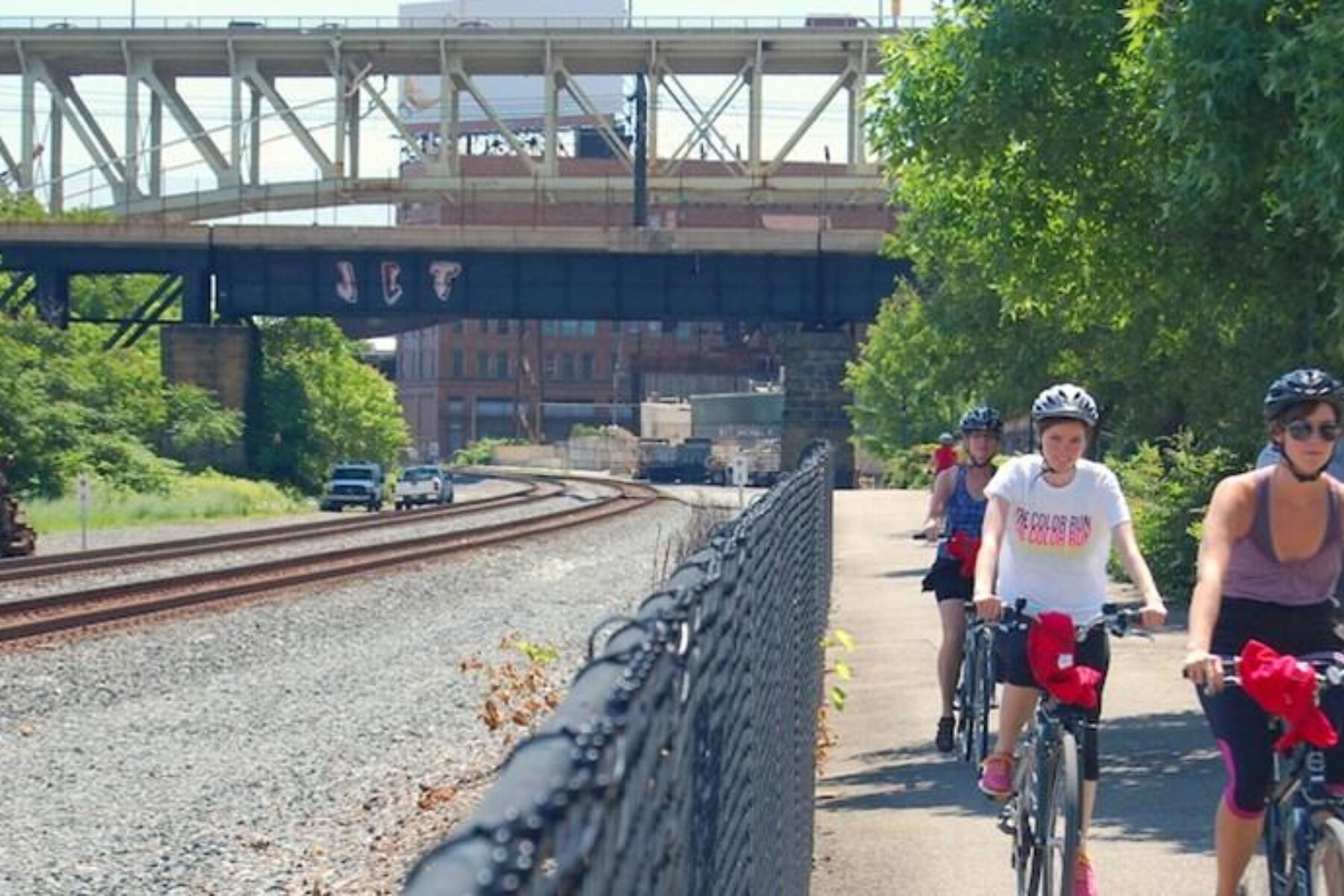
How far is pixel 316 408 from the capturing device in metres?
101

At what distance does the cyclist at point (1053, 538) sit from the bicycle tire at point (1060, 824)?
367 mm

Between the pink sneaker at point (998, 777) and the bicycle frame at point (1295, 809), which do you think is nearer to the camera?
the bicycle frame at point (1295, 809)

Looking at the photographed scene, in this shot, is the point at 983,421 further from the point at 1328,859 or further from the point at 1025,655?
the point at 1328,859

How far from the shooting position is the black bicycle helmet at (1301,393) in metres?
7.70

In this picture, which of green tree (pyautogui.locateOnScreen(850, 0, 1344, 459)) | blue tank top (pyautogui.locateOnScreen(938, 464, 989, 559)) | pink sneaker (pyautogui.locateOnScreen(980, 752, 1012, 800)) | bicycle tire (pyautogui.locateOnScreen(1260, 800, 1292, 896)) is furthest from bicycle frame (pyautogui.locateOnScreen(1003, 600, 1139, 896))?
green tree (pyautogui.locateOnScreen(850, 0, 1344, 459))

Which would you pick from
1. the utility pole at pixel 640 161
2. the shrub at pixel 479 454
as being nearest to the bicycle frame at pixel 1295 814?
the utility pole at pixel 640 161

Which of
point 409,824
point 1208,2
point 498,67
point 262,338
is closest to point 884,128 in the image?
point 1208,2

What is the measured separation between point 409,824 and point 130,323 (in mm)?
82886

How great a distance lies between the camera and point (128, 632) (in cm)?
2577

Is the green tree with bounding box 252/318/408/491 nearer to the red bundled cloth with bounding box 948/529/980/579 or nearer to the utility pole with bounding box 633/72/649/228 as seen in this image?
the utility pole with bounding box 633/72/649/228

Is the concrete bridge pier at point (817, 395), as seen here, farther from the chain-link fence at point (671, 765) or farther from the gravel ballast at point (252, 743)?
the chain-link fence at point (671, 765)

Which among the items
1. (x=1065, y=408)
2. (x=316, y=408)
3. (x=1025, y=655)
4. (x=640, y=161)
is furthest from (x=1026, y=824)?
(x=640, y=161)

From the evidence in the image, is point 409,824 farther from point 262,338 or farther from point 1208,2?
point 262,338

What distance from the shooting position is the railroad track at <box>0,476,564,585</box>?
1464 inches
